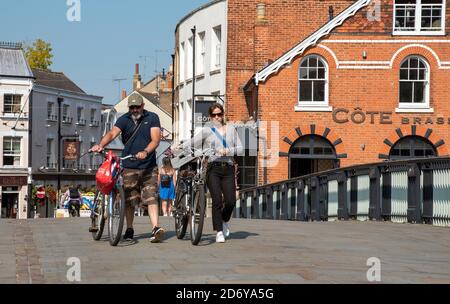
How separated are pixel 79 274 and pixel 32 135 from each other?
2634 inches

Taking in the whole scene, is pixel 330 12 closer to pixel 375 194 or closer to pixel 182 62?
pixel 182 62

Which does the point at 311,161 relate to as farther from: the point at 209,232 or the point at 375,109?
the point at 209,232

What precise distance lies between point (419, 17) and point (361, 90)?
3473 mm

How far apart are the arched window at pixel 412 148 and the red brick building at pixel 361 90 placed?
0.12 feet

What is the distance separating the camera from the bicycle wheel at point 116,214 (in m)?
12.5

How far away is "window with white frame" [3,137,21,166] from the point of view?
73.3 m

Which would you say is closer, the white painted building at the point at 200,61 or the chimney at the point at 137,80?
the white painted building at the point at 200,61

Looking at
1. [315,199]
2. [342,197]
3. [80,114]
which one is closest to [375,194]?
[342,197]

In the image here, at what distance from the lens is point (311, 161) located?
38.2m

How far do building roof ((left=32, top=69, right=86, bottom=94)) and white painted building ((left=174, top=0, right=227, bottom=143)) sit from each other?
28.3 m

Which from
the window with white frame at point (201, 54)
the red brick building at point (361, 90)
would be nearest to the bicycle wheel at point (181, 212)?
the red brick building at point (361, 90)

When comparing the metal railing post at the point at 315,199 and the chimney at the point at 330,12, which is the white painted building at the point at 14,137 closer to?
the chimney at the point at 330,12

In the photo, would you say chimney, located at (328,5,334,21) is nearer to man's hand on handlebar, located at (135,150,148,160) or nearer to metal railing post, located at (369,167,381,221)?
metal railing post, located at (369,167,381,221)
